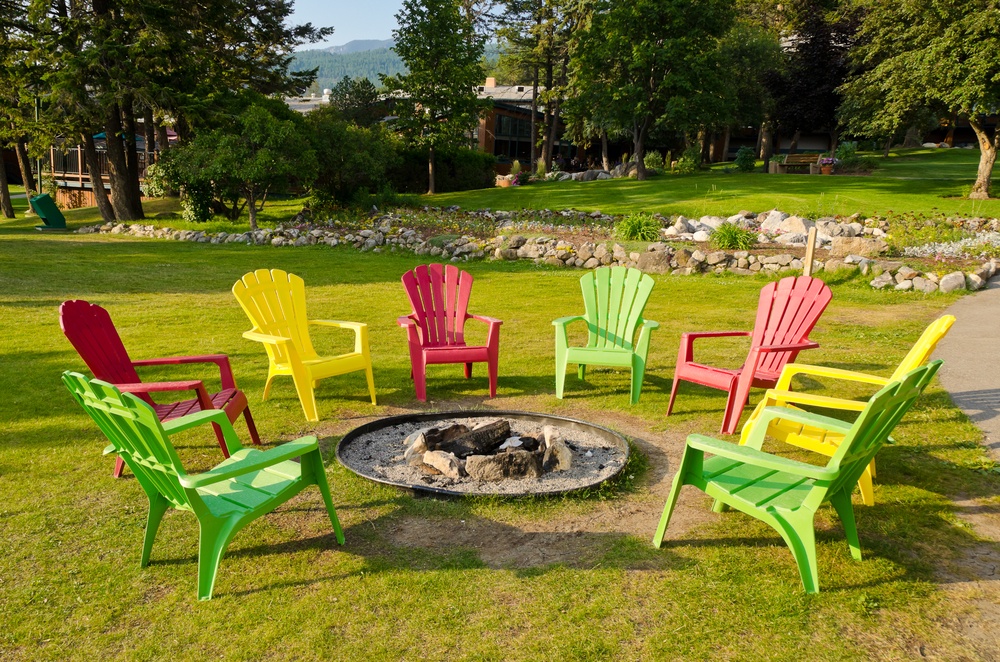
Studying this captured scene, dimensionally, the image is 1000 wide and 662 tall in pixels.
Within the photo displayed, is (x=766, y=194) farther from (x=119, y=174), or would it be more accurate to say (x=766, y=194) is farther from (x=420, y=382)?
(x=119, y=174)

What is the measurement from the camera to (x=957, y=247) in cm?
1116

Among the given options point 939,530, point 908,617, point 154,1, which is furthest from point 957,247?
point 154,1

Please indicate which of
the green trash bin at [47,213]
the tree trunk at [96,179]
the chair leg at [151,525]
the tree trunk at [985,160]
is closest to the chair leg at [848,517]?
the chair leg at [151,525]

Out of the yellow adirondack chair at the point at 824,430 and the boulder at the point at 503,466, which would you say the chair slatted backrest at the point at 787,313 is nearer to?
the yellow adirondack chair at the point at 824,430

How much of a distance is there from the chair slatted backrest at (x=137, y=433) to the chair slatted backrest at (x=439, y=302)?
2812 millimetres

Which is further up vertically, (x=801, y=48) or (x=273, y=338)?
(x=801, y=48)

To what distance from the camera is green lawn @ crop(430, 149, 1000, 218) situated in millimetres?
16469

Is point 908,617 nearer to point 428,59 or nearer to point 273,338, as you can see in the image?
point 273,338

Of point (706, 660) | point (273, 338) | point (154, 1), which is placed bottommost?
point (706, 660)

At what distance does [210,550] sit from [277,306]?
9.06ft

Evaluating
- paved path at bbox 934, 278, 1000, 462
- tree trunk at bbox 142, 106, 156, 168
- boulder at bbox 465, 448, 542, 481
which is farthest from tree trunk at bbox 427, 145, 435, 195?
boulder at bbox 465, 448, 542, 481

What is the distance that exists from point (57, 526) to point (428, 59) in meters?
23.2

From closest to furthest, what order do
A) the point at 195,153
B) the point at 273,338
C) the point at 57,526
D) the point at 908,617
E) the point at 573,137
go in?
the point at 908,617
the point at 57,526
the point at 273,338
the point at 195,153
the point at 573,137

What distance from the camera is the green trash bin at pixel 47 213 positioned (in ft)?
58.1
